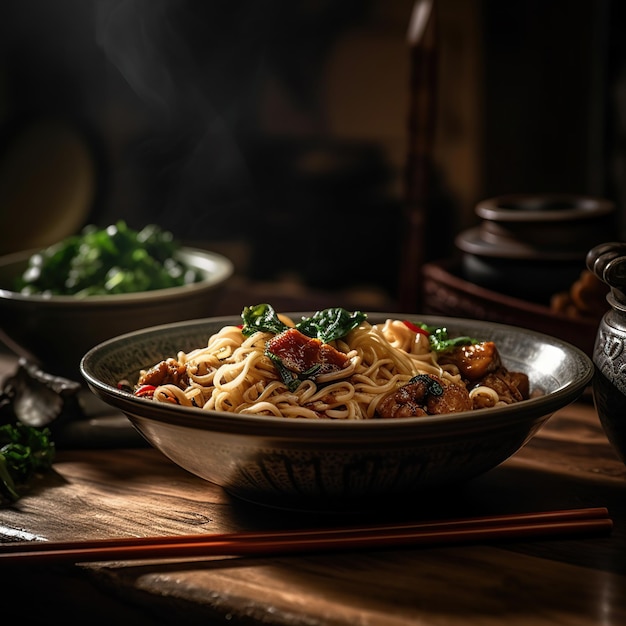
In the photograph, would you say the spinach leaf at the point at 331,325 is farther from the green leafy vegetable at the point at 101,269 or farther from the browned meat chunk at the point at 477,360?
the green leafy vegetable at the point at 101,269

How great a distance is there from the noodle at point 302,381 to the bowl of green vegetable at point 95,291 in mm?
522

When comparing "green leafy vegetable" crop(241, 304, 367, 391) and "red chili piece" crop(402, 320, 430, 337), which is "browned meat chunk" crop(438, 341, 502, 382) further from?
"green leafy vegetable" crop(241, 304, 367, 391)

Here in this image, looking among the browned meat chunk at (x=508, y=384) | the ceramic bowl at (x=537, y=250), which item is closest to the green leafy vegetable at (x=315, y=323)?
the browned meat chunk at (x=508, y=384)

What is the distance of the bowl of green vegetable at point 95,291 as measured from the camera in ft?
7.77

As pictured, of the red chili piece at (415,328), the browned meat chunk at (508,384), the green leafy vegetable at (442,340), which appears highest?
the red chili piece at (415,328)

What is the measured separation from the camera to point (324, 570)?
4.77ft

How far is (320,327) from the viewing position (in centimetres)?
182

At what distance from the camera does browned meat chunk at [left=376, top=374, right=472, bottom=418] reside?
159cm

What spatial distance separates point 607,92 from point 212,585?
383 cm

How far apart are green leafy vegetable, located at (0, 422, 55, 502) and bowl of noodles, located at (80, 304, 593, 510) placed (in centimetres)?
25

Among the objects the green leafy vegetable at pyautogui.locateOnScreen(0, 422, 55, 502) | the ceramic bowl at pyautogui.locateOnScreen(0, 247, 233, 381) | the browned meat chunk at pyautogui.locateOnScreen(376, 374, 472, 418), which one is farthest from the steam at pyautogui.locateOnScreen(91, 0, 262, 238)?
the browned meat chunk at pyautogui.locateOnScreen(376, 374, 472, 418)

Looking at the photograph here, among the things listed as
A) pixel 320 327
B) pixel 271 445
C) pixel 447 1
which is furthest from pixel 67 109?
pixel 271 445

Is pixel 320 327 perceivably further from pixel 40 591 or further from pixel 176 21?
pixel 176 21

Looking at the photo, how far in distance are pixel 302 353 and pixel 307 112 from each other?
345 cm
